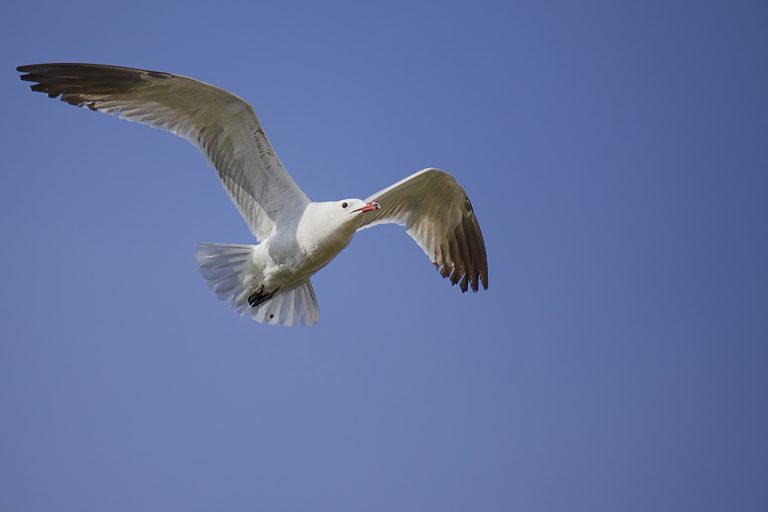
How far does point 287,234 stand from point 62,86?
1.97 metres

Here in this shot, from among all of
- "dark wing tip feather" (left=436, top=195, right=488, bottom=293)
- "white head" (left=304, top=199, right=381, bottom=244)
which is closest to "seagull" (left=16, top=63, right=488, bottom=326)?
"white head" (left=304, top=199, right=381, bottom=244)

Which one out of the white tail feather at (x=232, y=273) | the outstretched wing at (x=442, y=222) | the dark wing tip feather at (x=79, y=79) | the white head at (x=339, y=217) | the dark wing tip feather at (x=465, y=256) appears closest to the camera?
the white head at (x=339, y=217)

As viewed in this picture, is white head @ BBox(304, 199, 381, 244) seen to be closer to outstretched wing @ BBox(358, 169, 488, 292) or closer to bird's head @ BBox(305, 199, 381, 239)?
bird's head @ BBox(305, 199, 381, 239)

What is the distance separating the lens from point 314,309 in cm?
712

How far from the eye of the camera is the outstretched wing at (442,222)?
24.3ft

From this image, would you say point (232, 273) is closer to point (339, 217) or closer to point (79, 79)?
point (339, 217)

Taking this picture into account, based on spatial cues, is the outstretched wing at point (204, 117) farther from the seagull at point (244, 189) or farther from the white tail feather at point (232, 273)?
the white tail feather at point (232, 273)

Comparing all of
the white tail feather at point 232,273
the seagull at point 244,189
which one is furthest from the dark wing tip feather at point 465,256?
the white tail feather at point 232,273

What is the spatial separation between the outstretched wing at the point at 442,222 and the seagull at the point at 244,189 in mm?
305

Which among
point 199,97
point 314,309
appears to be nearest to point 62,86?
point 199,97

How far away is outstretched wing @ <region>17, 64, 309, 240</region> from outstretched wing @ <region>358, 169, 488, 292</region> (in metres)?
1.03

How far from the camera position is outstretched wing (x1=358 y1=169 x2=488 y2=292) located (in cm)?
742

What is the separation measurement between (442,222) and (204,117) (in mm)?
2428

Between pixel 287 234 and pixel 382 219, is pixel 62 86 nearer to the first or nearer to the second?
pixel 287 234
